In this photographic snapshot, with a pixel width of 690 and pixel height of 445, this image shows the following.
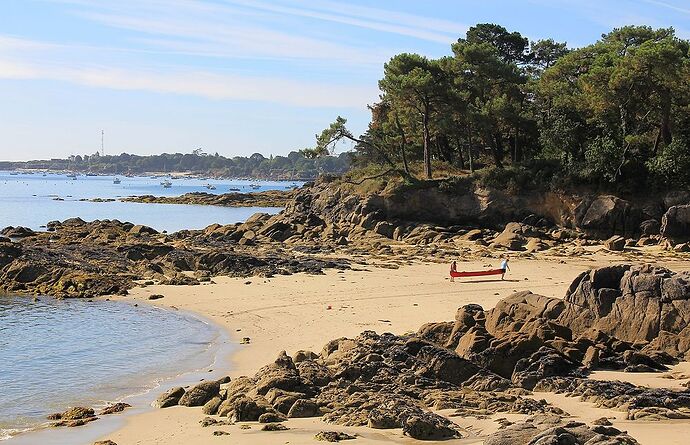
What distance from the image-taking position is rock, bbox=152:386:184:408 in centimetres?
1536

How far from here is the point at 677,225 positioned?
130 ft

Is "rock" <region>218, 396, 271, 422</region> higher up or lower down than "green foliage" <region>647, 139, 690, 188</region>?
lower down

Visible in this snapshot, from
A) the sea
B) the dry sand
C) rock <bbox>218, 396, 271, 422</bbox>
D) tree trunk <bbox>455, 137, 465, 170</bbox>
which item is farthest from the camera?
tree trunk <bbox>455, 137, 465, 170</bbox>

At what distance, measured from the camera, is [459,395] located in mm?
14234

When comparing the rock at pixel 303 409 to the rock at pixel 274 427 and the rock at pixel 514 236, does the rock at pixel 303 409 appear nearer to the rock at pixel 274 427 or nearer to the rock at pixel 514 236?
the rock at pixel 274 427

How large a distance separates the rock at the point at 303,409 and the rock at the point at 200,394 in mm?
2447

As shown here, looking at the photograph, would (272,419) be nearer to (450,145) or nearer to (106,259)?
(106,259)

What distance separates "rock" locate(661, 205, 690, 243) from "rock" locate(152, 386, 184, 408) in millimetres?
30984

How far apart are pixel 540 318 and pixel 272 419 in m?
7.40

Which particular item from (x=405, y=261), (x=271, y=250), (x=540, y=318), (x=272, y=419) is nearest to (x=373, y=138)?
(x=271, y=250)

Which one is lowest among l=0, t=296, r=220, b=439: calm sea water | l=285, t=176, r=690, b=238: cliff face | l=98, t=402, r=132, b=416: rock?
l=0, t=296, r=220, b=439: calm sea water

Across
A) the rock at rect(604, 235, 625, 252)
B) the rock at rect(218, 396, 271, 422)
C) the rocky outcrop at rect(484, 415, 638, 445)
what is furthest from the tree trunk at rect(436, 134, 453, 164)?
the rocky outcrop at rect(484, 415, 638, 445)

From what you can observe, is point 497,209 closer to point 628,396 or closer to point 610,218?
point 610,218

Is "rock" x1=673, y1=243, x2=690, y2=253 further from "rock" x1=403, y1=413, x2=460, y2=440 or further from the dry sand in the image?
"rock" x1=403, y1=413, x2=460, y2=440
